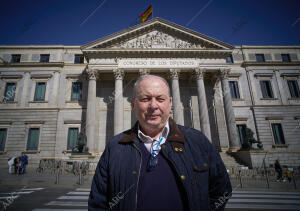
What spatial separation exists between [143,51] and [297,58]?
24.9m

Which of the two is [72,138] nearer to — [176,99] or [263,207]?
[176,99]

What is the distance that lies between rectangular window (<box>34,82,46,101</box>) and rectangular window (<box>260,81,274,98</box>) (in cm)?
3114

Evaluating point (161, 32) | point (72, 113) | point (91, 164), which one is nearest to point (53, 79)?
point (72, 113)

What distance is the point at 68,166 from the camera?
14211 millimetres

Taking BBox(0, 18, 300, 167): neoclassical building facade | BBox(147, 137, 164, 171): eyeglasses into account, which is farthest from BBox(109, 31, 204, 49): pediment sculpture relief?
BBox(147, 137, 164, 171): eyeglasses

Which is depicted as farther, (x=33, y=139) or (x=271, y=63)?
(x=271, y=63)

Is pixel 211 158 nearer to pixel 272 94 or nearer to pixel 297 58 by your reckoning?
pixel 272 94

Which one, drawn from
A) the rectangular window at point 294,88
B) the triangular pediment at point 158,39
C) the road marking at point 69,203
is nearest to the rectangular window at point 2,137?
the triangular pediment at point 158,39

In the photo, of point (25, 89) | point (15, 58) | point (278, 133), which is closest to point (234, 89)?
point (278, 133)

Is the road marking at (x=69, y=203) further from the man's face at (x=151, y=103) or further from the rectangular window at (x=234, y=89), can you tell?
the rectangular window at (x=234, y=89)

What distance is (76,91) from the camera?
22.4 m

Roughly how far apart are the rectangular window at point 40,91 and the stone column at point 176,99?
57.4 feet

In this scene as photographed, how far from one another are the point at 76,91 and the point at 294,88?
31882 mm

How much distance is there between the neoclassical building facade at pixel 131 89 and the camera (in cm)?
1955
